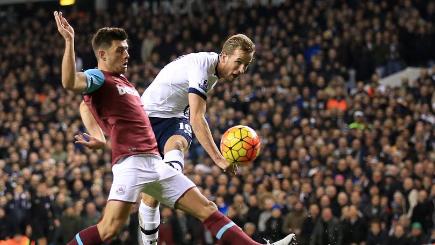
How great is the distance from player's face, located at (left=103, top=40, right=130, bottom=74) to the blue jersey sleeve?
20 cm

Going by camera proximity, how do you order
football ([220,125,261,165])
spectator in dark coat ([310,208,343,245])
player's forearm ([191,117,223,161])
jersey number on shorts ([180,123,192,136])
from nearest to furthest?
player's forearm ([191,117,223,161])
football ([220,125,261,165])
jersey number on shorts ([180,123,192,136])
spectator in dark coat ([310,208,343,245])

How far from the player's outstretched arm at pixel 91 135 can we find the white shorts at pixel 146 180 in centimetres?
34

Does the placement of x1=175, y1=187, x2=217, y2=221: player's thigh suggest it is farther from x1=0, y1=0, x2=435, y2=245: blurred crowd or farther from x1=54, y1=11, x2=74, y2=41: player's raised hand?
x1=0, y1=0, x2=435, y2=245: blurred crowd

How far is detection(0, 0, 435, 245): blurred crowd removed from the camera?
1573cm

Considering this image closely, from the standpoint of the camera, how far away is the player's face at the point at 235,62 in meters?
8.73

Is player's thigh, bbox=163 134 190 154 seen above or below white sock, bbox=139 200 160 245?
above

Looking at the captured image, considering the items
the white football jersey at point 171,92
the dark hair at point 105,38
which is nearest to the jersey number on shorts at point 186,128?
the white football jersey at point 171,92

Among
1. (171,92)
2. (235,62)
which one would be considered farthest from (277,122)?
(235,62)

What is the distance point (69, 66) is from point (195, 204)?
5.78 feet

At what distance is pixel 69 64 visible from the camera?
7242mm

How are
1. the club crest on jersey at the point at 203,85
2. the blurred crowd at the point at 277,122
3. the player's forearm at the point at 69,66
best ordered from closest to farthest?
the player's forearm at the point at 69,66 → the club crest on jersey at the point at 203,85 → the blurred crowd at the point at 277,122

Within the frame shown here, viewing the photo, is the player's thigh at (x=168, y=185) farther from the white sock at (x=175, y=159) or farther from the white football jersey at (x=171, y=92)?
the white football jersey at (x=171, y=92)

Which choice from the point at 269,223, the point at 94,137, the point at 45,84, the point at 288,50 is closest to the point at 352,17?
the point at 288,50

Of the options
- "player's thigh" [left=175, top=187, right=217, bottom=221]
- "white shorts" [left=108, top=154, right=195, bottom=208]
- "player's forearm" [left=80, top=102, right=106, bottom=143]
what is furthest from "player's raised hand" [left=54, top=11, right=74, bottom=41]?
"player's thigh" [left=175, top=187, right=217, bottom=221]
